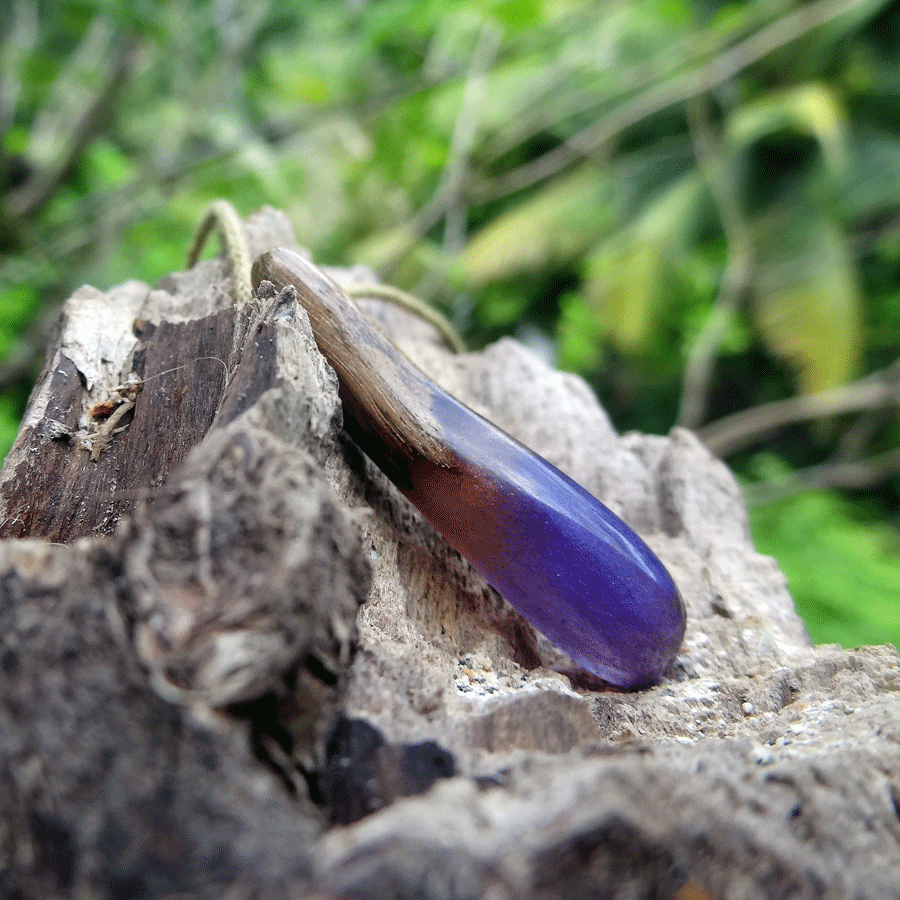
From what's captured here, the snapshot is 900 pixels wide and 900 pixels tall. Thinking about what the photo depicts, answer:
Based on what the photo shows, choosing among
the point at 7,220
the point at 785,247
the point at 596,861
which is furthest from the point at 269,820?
the point at 785,247

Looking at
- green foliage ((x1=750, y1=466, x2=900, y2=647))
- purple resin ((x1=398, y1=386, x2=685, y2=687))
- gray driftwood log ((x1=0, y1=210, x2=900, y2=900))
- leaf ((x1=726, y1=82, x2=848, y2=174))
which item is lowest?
gray driftwood log ((x1=0, y1=210, x2=900, y2=900))

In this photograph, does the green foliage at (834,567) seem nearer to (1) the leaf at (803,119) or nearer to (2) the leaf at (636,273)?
(2) the leaf at (636,273)

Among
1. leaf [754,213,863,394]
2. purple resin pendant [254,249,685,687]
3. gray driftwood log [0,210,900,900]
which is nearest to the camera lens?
gray driftwood log [0,210,900,900]

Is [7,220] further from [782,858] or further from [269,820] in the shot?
[782,858]

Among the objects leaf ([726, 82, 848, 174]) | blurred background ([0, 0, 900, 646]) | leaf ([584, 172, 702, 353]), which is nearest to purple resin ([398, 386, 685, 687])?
blurred background ([0, 0, 900, 646])

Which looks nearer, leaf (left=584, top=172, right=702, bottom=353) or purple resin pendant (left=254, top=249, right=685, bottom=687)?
purple resin pendant (left=254, top=249, right=685, bottom=687)

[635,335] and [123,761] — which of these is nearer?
[123,761]

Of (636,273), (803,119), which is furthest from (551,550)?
(803,119)

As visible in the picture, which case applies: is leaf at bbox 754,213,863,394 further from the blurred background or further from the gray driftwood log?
the gray driftwood log
